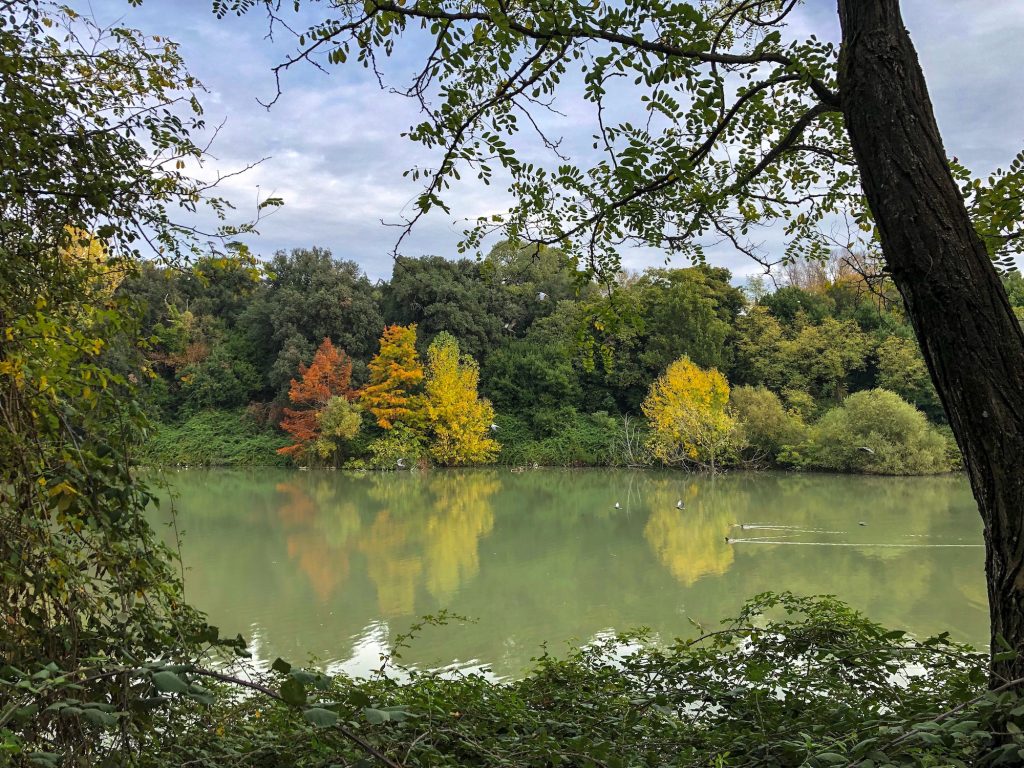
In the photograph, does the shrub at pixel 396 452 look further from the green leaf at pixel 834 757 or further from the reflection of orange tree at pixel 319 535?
the green leaf at pixel 834 757

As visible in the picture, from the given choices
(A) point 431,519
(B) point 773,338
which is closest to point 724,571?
(A) point 431,519

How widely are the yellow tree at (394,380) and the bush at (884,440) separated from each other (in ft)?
35.0

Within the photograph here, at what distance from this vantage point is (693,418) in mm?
16781

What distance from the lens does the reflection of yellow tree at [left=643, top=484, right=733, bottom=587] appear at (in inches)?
308

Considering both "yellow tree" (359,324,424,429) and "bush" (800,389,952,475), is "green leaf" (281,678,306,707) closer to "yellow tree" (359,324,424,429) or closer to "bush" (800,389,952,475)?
"bush" (800,389,952,475)

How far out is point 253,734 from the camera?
6.06ft

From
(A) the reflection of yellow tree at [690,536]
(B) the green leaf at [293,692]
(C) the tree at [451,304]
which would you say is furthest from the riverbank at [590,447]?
(B) the green leaf at [293,692]

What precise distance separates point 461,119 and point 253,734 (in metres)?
1.74

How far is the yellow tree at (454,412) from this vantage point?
19.1m

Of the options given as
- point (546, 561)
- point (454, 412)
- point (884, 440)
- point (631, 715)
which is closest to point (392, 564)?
point (546, 561)

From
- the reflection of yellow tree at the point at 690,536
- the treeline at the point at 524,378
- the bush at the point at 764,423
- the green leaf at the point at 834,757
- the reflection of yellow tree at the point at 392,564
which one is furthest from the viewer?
the bush at the point at 764,423

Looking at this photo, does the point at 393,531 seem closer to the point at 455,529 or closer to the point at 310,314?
the point at 455,529

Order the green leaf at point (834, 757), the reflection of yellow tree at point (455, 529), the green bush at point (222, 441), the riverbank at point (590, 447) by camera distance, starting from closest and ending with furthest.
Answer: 1. the green leaf at point (834, 757)
2. the reflection of yellow tree at point (455, 529)
3. the riverbank at point (590, 447)
4. the green bush at point (222, 441)

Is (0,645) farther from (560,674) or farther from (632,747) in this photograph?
(560,674)
